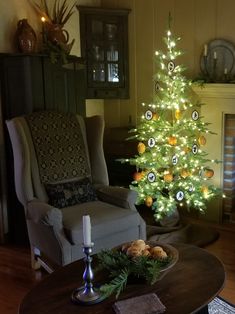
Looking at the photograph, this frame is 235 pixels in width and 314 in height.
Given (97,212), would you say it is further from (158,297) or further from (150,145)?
(158,297)

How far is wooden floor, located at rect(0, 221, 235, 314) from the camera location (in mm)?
3020

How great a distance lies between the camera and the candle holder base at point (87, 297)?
204cm

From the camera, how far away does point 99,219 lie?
316cm

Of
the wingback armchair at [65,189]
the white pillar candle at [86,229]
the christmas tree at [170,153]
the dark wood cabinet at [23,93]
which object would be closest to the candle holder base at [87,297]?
the white pillar candle at [86,229]

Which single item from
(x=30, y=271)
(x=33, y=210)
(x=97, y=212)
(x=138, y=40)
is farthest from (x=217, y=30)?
(x=30, y=271)

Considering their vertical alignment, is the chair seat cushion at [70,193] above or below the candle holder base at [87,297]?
above

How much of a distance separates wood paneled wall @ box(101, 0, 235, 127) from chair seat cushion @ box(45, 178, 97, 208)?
164 cm

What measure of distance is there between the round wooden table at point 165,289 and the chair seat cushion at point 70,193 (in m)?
1.02

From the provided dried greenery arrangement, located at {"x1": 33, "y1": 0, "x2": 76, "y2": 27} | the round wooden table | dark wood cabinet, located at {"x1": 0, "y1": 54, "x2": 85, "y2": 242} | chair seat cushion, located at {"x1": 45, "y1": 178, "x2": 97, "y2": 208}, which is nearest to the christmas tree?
chair seat cushion, located at {"x1": 45, "y1": 178, "x2": 97, "y2": 208}

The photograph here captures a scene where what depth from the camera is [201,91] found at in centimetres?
427

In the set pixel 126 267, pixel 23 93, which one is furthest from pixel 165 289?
pixel 23 93

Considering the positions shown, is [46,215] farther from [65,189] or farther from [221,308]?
[221,308]

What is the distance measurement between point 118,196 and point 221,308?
1176 millimetres

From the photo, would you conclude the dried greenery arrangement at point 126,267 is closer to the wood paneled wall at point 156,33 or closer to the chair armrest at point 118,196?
the chair armrest at point 118,196
